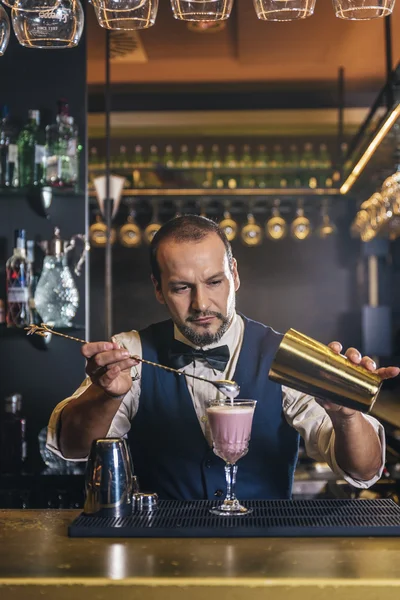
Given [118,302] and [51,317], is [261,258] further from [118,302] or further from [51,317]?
[51,317]

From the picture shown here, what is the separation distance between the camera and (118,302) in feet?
23.1

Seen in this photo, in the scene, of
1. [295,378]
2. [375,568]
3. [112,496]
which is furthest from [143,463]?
[375,568]

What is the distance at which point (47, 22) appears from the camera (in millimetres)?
1599

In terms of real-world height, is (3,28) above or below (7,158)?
above

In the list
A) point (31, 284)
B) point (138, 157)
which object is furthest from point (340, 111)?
point (31, 284)

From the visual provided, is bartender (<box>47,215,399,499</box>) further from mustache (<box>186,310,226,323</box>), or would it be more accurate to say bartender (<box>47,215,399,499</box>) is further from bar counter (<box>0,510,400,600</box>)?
bar counter (<box>0,510,400,600</box>)

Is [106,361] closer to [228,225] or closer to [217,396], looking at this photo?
[217,396]

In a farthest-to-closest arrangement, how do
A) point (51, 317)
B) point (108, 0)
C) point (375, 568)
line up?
point (51, 317) < point (108, 0) < point (375, 568)

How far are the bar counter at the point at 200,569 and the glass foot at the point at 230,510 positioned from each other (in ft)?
0.49

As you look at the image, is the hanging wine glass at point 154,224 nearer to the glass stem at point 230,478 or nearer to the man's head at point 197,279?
the man's head at point 197,279

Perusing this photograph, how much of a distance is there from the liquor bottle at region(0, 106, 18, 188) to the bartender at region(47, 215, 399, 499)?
3.77ft

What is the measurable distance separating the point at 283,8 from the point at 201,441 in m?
1.09

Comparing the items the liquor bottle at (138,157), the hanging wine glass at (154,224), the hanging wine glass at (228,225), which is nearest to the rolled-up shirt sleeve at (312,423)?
the hanging wine glass at (228,225)

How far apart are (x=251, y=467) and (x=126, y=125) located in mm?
5302
